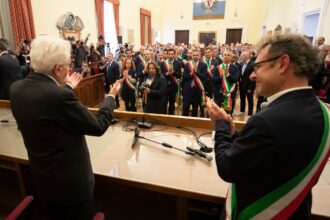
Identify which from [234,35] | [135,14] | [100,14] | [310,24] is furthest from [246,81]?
[234,35]

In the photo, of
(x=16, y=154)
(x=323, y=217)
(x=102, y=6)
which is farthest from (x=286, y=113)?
(x=102, y=6)

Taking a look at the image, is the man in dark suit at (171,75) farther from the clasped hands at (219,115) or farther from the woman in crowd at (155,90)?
the clasped hands at (219,115)

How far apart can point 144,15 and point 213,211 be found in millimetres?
13429

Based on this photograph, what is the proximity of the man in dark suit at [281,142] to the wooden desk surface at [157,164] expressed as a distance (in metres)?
0.46

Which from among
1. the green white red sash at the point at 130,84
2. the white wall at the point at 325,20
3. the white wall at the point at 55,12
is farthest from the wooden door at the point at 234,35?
the green white red sash at the point at 130,84

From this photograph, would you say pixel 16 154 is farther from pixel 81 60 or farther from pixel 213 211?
pixel 81 60

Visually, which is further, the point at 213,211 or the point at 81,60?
the point at 81,60

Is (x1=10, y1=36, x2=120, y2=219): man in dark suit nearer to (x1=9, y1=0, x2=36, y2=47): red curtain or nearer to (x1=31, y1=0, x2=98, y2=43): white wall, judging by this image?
(x1=9, y1=0, x2=36, y2=47): red curtain

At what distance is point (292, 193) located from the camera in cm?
81

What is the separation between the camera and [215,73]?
4.70 meters

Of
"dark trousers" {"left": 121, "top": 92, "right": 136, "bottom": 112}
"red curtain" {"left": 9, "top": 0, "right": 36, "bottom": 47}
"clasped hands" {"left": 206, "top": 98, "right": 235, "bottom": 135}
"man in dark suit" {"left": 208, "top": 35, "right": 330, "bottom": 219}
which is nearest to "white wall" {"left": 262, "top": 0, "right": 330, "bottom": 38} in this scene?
"dark trousers" {"left": 121, "top": 92, "right": 136, "bottom": 112}

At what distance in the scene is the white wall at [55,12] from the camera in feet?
20.1

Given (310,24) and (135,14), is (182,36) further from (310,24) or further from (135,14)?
(310,24)

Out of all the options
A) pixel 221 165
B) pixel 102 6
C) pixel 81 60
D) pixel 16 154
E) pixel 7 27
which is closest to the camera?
pixel 221 165
